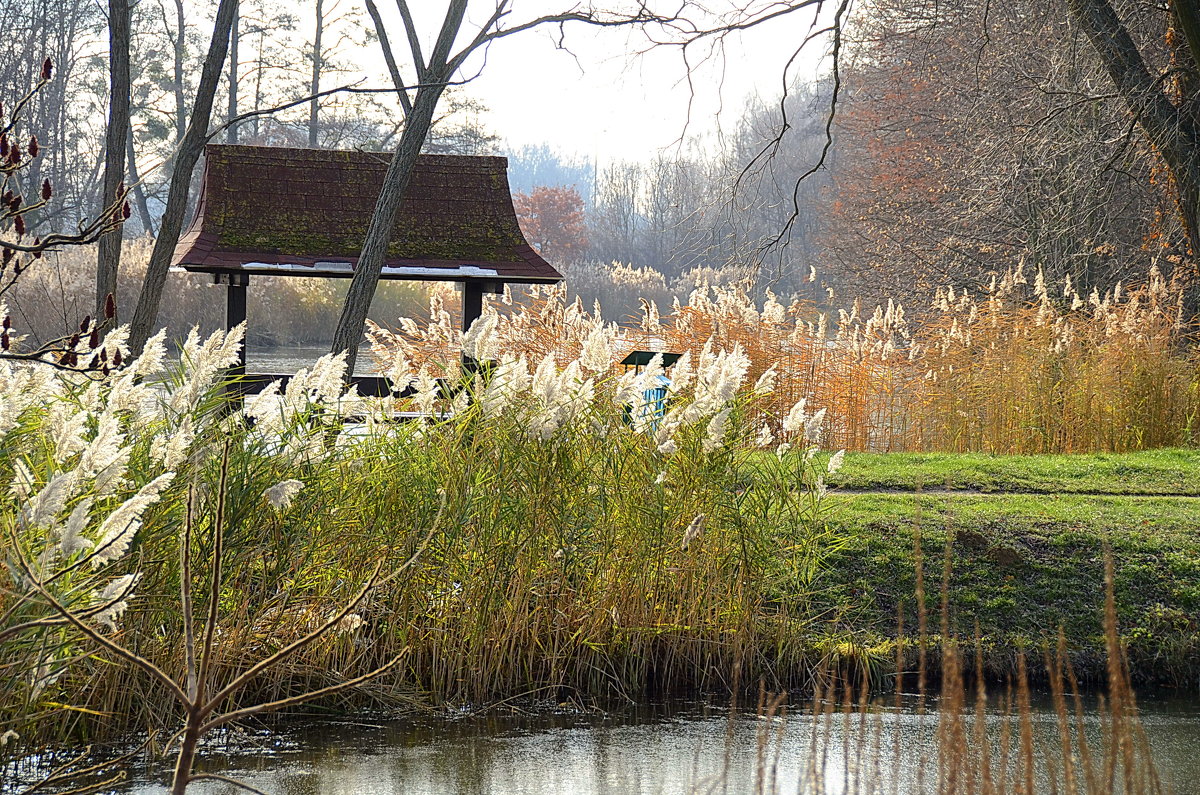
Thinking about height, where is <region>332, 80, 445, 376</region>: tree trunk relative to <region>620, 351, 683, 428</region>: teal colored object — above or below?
above

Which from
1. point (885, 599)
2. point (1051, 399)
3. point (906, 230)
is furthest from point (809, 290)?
point (885, 599)

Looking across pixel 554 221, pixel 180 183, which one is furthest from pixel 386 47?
pixel 554 221

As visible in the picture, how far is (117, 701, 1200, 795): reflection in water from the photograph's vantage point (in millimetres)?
3770

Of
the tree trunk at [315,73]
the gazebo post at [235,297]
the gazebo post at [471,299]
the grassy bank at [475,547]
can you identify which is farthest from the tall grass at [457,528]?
the tree trunk at [315,73]

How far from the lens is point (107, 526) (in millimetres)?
2520

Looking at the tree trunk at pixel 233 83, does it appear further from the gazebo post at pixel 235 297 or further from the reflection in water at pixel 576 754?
the reflection in water at pixel 576 754

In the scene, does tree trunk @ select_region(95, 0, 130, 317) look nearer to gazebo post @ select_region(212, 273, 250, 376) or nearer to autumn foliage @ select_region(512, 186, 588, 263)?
gazebo post @ select_region(212, 273, 250, 376)

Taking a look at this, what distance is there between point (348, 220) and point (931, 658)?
19.3 feet

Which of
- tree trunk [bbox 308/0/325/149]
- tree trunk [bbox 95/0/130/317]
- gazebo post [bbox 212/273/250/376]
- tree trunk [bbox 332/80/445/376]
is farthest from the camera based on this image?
tree trunk [bbox 308/0/325/149]

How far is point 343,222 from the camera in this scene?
9438 mm

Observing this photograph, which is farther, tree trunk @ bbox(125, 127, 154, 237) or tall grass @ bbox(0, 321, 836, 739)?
tree trunk @ bbox(125, 127, 154, 237)

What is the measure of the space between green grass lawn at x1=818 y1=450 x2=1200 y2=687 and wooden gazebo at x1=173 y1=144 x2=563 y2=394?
3.23 meters

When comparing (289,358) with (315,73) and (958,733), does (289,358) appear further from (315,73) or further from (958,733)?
(958,733)

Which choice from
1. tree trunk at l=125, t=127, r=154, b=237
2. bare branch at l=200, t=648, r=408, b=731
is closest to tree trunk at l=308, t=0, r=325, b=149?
tree trunk at l=125, t=127, r=154, b=237
